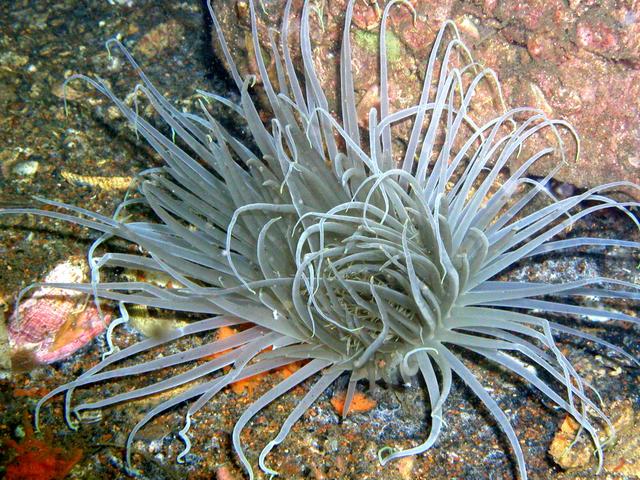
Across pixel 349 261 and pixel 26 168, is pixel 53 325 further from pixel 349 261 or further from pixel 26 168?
pixel 349 261

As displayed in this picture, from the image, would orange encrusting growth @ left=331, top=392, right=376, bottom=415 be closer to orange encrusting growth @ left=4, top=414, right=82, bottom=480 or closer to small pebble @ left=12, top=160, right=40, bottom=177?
orange encrusting growth @ left=4, top=414, right=82, bottom=480

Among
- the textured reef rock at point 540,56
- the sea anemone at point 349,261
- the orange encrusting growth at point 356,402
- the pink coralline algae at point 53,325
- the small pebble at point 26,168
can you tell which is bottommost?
the pink coralline algae at point 53,325

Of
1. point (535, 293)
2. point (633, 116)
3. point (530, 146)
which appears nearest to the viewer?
point (535, 293)

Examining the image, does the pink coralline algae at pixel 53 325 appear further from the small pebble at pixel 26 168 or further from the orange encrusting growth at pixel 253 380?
the small pebble at pixel 26 168

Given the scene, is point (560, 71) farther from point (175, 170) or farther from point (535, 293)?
point (175, 170)

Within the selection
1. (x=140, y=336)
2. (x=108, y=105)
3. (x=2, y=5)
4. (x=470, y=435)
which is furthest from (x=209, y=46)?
(x=470, y=435)

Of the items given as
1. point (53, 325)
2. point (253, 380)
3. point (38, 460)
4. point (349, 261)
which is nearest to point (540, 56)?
point (349, 261)

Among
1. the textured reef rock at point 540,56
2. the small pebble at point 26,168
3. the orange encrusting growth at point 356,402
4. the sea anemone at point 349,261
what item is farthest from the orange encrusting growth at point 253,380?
the small pebble at point 26,168
